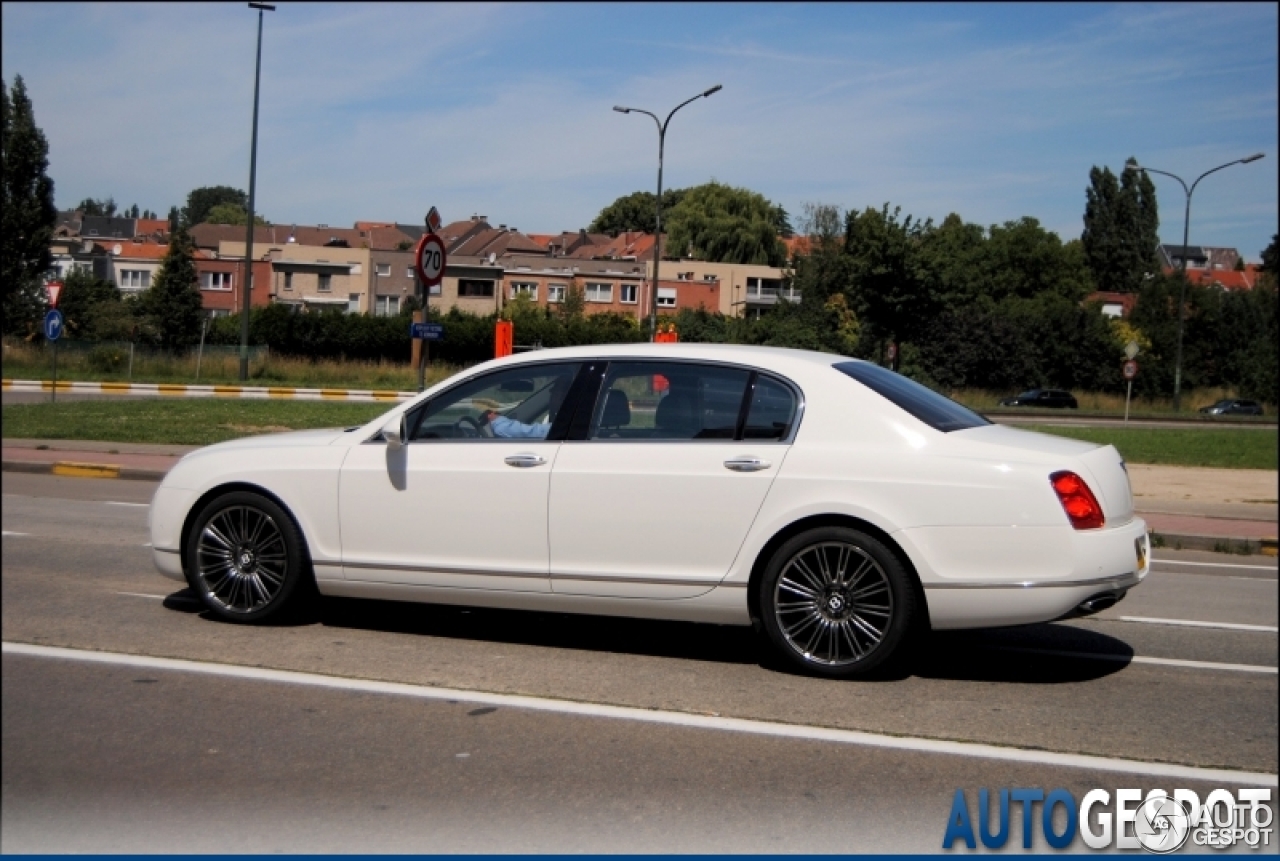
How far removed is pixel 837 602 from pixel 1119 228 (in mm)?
110269

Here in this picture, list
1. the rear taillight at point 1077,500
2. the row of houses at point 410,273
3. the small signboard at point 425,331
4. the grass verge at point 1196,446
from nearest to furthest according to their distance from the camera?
the rear taillight at point 1077,500 < the small signboard at point 425,331 < the grass verge at point 1196,446 < the row of houses at point 410,273

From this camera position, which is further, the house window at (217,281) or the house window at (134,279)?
the house window at (217,281)

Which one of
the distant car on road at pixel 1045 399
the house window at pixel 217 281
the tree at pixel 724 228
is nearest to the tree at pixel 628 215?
the tree at pixel 724 228

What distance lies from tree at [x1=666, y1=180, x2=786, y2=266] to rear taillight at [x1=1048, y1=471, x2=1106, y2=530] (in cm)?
7767

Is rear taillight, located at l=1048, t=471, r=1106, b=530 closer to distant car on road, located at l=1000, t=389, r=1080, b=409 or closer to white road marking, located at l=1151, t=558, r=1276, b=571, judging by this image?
white road marking, located at l=1151, t=558, r=1276, b=571

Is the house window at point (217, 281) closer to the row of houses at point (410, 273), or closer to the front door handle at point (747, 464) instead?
the row of houses at point (410, 273)

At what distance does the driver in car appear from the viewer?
681 cm

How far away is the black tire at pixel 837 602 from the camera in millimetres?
6145

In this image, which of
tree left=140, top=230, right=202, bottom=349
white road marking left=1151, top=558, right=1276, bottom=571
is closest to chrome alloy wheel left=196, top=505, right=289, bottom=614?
white road marking left=1151, top=558, right=1276, bottom=571

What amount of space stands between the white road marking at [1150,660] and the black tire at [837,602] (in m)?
1.32

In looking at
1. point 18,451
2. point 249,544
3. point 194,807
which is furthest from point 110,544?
point 18,451

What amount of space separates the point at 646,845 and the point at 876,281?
30.6 m

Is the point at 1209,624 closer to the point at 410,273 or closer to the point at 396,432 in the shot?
the point at 396,432

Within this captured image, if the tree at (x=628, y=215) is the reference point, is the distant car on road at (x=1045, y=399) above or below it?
below
